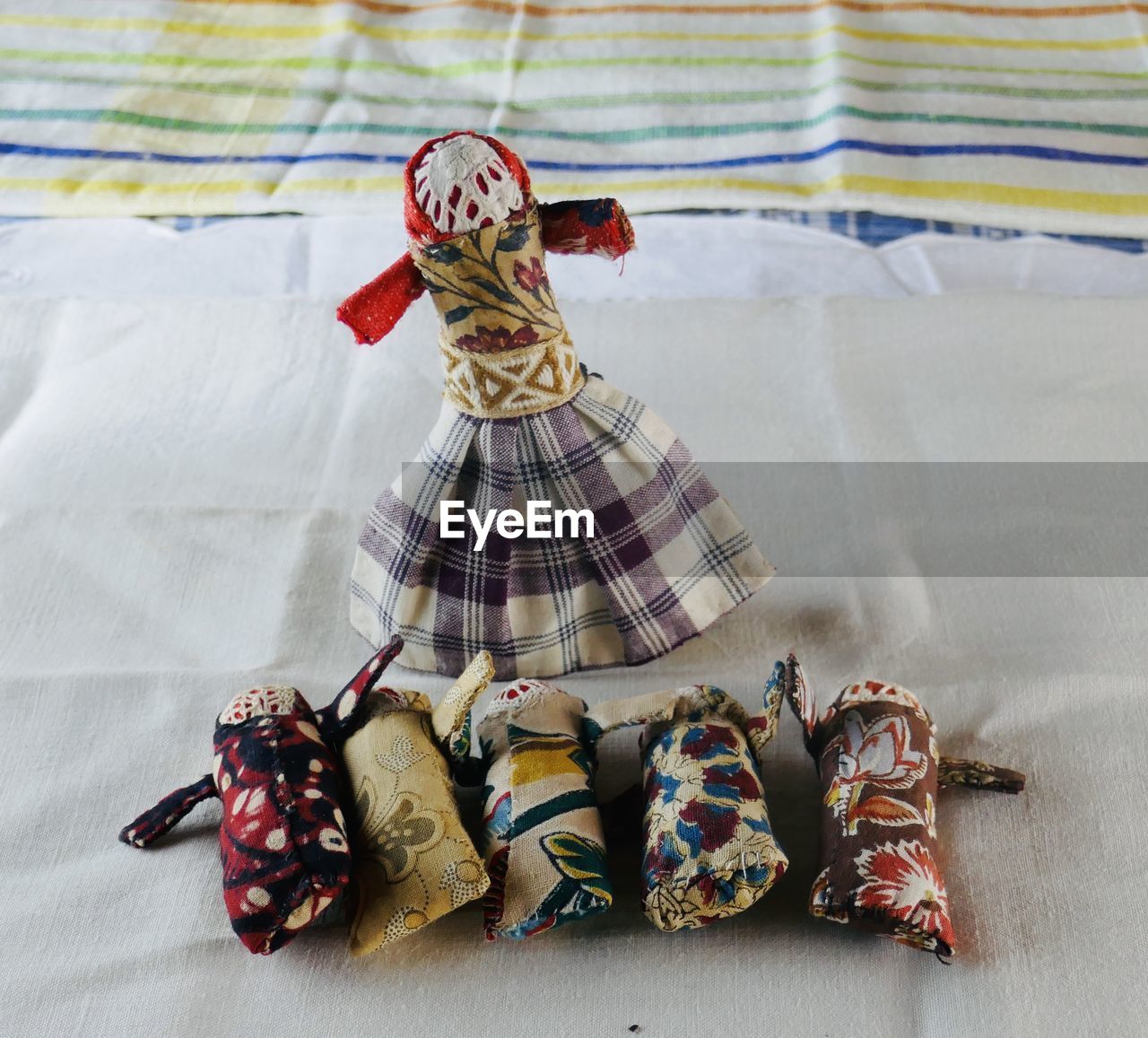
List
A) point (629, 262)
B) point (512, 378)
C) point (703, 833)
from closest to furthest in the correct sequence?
1. point (703, 833)
2. point (512, 378)
3. point (629, 262)

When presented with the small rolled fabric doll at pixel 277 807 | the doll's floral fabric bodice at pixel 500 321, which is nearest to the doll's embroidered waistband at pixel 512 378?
the doll's floral fabric bodice at pixel 500 321

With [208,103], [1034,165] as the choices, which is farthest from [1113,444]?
[208,103]

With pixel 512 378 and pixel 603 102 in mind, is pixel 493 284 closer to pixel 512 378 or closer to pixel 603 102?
pixel 512 378

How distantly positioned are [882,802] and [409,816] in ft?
0.72

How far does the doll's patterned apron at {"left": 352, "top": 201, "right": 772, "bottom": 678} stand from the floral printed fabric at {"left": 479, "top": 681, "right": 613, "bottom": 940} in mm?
91

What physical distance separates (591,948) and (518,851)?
2.6 inches

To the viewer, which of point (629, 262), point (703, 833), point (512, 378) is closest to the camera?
point (703, 833)

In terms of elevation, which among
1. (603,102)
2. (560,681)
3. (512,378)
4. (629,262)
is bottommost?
(560,681)

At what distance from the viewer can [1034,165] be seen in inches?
39.7

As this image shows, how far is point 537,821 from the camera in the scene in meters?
0.56

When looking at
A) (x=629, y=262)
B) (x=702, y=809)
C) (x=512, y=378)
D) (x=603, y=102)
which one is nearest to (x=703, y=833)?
(x=702, y=809)

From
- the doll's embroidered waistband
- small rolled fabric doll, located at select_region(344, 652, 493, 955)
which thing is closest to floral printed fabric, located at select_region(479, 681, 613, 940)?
small rolled fabric doll, located at select_region(344, 652, 493, 955)

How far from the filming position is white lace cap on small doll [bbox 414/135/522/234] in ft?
1.92

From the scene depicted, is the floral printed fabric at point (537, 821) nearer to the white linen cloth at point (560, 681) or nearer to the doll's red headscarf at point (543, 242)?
the white linen cloth at point (560, 681)
